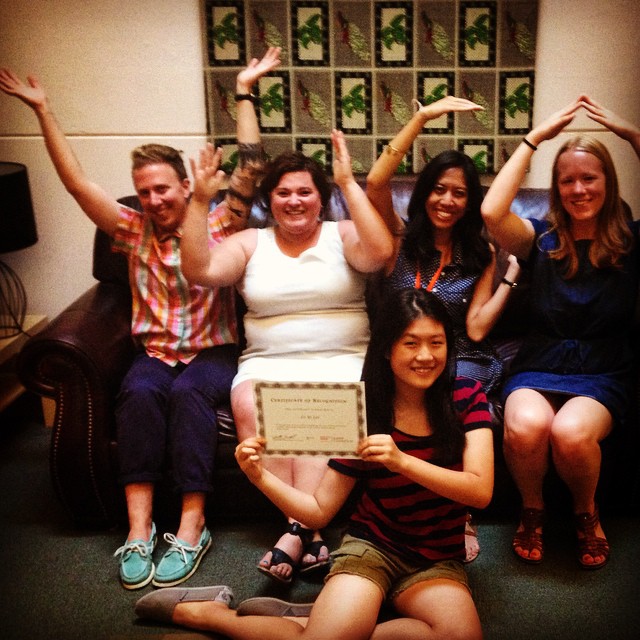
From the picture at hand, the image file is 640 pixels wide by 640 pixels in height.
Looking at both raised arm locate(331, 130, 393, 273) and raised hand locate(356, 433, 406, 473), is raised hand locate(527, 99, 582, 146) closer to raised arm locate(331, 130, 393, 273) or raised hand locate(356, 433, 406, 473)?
raised arm locate(331, 130, 393, 273)

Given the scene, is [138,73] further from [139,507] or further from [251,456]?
[251,456]

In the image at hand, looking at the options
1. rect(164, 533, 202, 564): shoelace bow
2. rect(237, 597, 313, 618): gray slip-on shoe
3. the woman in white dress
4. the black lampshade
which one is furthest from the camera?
the black lampshade

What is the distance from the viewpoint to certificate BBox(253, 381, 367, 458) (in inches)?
62.5

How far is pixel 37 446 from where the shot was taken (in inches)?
113

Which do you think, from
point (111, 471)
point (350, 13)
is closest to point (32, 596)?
point (111, 471)

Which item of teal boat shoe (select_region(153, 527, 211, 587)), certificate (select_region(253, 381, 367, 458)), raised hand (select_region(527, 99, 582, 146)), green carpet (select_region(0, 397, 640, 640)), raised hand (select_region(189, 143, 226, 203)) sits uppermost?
raised hand (select_region(527, 99, 582, 146))

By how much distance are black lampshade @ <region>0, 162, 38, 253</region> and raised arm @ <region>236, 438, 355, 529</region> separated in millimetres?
1604

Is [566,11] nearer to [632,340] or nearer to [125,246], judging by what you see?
[632,340]

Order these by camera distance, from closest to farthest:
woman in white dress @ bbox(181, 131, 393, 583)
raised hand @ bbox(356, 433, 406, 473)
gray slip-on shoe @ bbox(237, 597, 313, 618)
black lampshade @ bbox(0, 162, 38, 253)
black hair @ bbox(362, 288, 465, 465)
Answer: raised hand @ bbox(356, 433, 406, 473) < black hair @ bbox(362, 288, 465, 465) < gray slip-on shoe @ bbox(237, 597, 313, 618) < woman in white dress @ bbox(181, 131, 393, 583) < black lampshade @ bbox(0, 162, 38, 253)

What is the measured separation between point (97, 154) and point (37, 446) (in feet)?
3.97

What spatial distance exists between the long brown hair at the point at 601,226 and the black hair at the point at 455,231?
0.75ft

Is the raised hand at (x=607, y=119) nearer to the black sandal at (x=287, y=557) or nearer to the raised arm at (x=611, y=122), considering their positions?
the raised arm at (x=611, y=122)

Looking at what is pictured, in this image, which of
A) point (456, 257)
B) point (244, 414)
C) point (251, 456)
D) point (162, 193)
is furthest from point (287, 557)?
point (162, 193)

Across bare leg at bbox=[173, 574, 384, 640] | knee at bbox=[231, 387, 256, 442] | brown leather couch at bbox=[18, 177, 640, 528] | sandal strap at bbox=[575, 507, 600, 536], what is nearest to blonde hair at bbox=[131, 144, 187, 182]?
brown leather couch at bbox=[18, 177, 640, 528]
